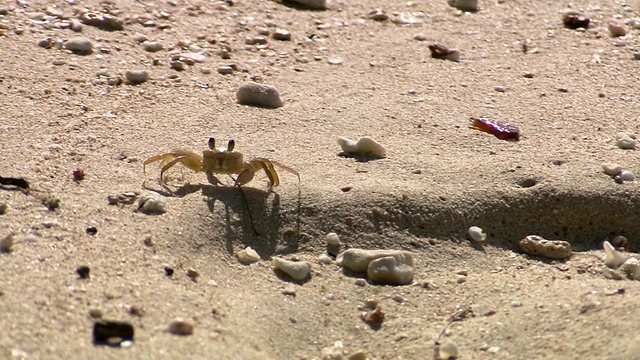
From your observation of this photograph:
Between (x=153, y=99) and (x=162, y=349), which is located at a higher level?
(x=162, y=349)

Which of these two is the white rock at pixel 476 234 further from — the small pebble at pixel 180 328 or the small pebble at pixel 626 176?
the small pebble at pixel 180 328

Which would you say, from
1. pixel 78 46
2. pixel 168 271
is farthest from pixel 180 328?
pixel 78 46

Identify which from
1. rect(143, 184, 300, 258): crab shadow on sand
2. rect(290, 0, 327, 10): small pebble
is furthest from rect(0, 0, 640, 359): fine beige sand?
rect(290, 0, 327, 10): small pebble

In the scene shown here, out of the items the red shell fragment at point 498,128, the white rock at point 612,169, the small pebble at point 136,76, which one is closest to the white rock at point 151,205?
the small pebble at point 136,76

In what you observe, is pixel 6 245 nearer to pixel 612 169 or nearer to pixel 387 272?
pixel 387 272

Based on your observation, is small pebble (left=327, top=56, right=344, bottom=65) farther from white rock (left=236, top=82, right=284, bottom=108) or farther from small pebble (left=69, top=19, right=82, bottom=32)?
small pebble (left=69, top=19, right=82, bottom=32)

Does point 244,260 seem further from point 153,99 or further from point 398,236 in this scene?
point 153,99

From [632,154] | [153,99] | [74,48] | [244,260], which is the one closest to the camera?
[244,260]

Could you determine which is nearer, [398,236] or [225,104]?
[398,236]

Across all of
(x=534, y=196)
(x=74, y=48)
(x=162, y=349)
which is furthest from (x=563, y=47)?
(x=162, y=349)
